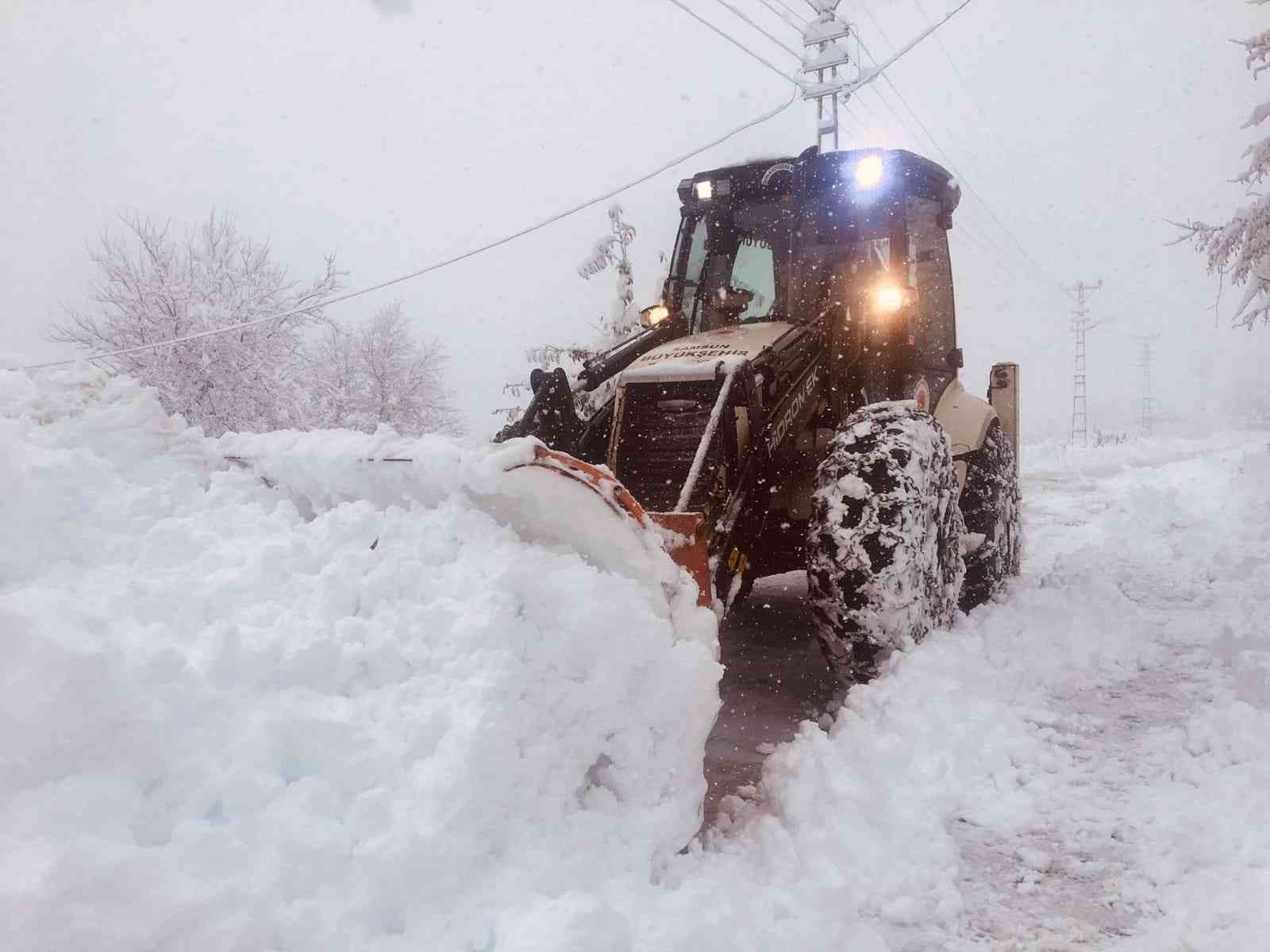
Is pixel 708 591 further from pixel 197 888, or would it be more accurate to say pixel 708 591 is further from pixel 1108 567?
pixel 1108 567

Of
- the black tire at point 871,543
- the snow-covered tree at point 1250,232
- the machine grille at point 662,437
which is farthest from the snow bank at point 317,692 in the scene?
the snow-covered tree at point 1250,232

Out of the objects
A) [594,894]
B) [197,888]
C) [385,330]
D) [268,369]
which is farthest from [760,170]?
[385,330]

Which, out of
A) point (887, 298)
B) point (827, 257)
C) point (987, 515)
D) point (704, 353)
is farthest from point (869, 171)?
point (987, 515)

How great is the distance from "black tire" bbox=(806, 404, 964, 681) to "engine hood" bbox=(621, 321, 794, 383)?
725mm

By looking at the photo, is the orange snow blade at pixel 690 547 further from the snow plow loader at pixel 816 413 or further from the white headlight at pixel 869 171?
the white headlight at pixel 869 171

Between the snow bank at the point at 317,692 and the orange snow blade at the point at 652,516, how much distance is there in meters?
0.08

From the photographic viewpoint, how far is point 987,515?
5.82 m

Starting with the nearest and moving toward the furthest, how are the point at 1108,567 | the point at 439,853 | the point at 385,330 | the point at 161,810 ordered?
the point at 161,810, the point at 439,853, the point at 1108,567, the point at 385,330

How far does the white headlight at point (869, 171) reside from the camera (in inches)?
197

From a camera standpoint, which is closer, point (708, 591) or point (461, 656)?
point (461, 656)

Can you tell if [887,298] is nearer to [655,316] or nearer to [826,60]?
[655,316]

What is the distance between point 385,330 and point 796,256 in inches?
1018

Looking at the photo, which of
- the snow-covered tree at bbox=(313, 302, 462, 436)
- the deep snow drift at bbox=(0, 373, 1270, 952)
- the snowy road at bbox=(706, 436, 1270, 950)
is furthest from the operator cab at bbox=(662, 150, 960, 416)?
the snow-covered tree at bbox=(313, 302, 462, 436)

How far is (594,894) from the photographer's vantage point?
2.07 metres
